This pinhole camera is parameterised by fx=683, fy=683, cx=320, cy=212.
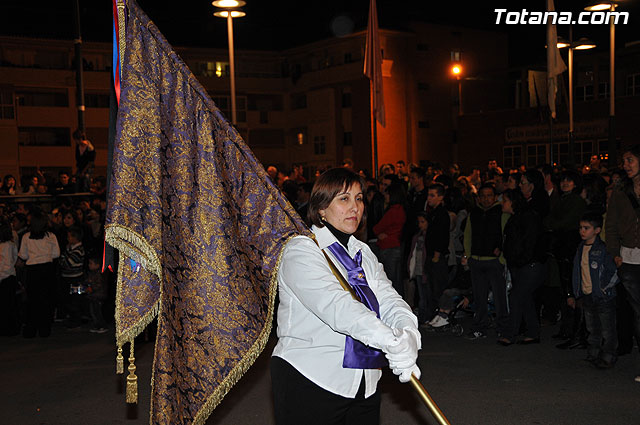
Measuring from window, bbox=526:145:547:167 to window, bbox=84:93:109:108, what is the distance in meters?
26.0

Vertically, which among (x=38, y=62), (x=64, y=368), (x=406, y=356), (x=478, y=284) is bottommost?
→ (x=64, y=368)

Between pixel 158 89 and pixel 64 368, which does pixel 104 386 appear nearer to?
pixel 64 368

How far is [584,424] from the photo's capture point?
5.79 meters

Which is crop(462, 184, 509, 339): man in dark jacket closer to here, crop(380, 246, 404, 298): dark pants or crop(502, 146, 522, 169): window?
crop(380, 246, 404, 298): dark pants

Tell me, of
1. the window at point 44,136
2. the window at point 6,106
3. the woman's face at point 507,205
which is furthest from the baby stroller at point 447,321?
the window at point 44,136

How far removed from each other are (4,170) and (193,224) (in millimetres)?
41789

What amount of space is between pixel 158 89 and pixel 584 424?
470cm

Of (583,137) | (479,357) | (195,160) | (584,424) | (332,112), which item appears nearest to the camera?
(195,160)

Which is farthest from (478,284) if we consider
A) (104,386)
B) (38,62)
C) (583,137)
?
(38,62)

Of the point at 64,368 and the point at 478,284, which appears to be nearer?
the point at 64,368

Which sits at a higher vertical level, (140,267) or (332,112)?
(332,112)

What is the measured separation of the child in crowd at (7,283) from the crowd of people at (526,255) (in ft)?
14.6

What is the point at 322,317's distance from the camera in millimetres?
3002

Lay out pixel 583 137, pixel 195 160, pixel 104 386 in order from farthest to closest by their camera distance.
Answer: pixel 583 137 → pixel 104 386 → pixel 195 160
